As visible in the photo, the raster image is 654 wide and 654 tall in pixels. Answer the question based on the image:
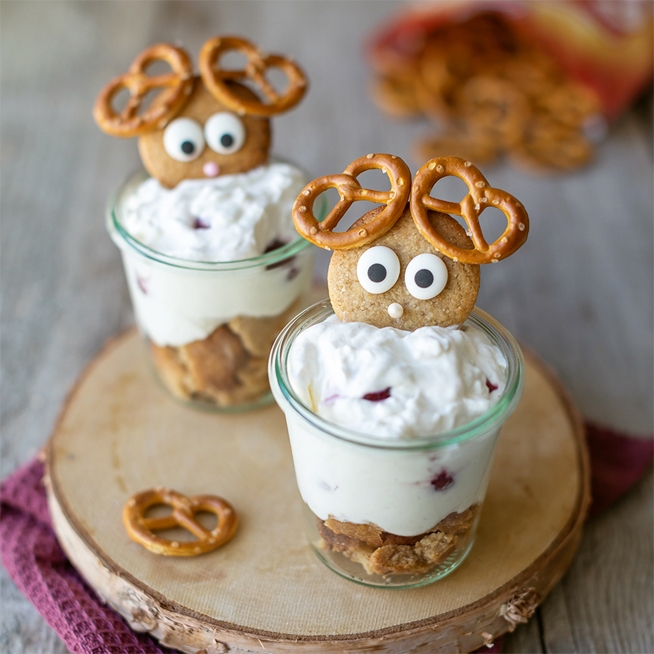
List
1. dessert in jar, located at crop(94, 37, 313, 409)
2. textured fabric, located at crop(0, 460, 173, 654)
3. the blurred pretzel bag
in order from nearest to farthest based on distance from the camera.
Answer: textured fabric, located at crop(0, 460, 173, 654)
dessert in jar, located at crop(94, 37, 313, 409)
the blurred pretzel bag

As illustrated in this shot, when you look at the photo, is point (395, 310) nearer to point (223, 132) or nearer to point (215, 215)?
point (215, 215)

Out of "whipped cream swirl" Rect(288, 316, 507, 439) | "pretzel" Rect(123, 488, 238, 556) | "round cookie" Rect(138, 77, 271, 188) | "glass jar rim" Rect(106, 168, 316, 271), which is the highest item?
"round cookie" Rect(138, 77, 271, 188)

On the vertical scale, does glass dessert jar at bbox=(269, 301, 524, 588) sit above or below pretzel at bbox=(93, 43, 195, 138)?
below

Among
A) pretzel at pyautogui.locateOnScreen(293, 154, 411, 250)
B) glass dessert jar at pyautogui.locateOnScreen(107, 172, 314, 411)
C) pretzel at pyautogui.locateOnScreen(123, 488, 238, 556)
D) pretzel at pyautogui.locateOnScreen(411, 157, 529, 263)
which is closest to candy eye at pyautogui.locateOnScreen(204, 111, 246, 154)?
glass dessert jar at pyautogui.locateOnScreen(107, 172, 314, 411)

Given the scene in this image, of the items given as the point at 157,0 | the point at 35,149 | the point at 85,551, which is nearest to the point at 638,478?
the point at 85,551

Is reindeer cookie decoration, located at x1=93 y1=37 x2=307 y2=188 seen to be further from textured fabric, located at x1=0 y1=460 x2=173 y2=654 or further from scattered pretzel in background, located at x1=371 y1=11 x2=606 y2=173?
scattered pretzel in background, located at x1=371 y1=11 x2=606 y2=173

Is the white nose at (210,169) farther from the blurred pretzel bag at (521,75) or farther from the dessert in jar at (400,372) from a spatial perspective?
the blurred pretzel bag at (521,75)

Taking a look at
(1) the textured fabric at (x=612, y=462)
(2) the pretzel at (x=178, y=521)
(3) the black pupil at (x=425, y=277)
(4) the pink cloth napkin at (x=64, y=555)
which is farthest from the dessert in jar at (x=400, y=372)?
(1) the textured fabric at (x=612, y=462)
